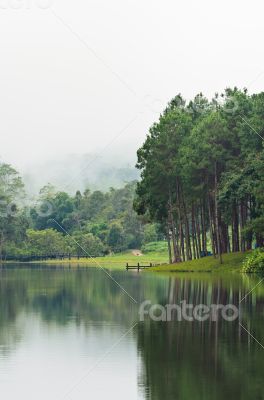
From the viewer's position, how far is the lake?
→ 22.6 m

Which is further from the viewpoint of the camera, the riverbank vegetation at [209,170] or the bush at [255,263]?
the riverbank vegetation at [209,170]

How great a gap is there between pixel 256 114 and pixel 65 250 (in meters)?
97.5

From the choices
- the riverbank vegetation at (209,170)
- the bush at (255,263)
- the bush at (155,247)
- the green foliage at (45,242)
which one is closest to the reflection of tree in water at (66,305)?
the bush at (255,263)

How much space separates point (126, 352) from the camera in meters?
28.9

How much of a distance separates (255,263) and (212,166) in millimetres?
16781

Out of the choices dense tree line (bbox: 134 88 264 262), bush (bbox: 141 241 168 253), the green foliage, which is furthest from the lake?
the green foliage

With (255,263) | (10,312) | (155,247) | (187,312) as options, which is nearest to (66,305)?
(10,312)

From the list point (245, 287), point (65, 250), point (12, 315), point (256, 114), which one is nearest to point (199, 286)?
point (245, 287)

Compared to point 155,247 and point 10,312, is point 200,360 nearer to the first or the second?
point 10,312

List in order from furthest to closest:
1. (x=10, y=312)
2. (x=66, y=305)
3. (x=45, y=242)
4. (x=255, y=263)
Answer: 1. (x=45, y=242)
2. (x=255, y=263)
3. (x=66, y=305)
4. (x=10, y=312)

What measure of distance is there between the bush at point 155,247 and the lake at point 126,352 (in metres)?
126

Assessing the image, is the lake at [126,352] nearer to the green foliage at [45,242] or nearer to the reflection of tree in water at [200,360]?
the reflection of tree in water at [200,360]

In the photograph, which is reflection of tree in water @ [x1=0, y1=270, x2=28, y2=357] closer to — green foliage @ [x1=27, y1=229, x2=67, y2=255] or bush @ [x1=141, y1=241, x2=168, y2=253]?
bush @ [x1=141, y1=241, x2=168, y2=253]

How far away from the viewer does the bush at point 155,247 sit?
579 ft
